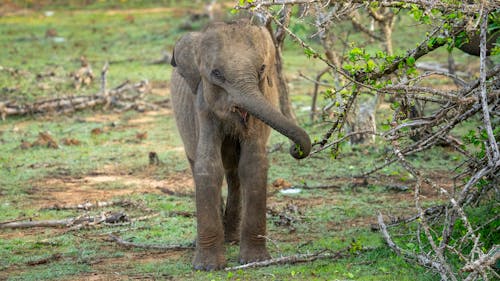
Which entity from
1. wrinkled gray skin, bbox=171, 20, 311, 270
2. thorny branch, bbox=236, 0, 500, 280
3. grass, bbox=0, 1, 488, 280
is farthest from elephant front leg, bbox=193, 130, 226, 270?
thorny branch, bbox=236, 0, 500, 280

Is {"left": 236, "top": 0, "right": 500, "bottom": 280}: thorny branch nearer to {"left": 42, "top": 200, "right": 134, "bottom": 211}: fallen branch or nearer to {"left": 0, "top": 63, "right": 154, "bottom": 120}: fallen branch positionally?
{"left": 42, "top": 200, "right": 134, "bottom": 211}: fallen branch

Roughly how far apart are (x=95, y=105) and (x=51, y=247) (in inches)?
266

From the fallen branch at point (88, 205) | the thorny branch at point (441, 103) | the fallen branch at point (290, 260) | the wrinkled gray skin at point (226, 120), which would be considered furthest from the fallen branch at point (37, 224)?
the thorny branch at point (441, 103)

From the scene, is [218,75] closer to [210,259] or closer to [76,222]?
[210,259]

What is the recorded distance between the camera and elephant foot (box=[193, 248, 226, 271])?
259 inches

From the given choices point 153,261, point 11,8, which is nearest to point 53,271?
point 153,261

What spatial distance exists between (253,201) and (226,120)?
590mm

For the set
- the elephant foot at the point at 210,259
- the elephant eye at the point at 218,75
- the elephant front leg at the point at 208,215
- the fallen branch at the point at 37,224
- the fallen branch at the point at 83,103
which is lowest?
the fallen branch at the point at 83,103

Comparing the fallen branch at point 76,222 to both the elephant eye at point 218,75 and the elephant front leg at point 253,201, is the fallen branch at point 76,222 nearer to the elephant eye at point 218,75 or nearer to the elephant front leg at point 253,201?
the elephant front leg at point 253,201

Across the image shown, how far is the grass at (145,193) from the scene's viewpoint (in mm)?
6645

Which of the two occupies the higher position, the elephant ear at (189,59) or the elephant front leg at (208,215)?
the elephant ear at (189,59)

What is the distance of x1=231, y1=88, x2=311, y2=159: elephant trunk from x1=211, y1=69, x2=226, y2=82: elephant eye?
0.16 metres

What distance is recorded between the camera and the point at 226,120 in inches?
258

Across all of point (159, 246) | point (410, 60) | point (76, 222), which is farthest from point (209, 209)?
point (76, 222)
